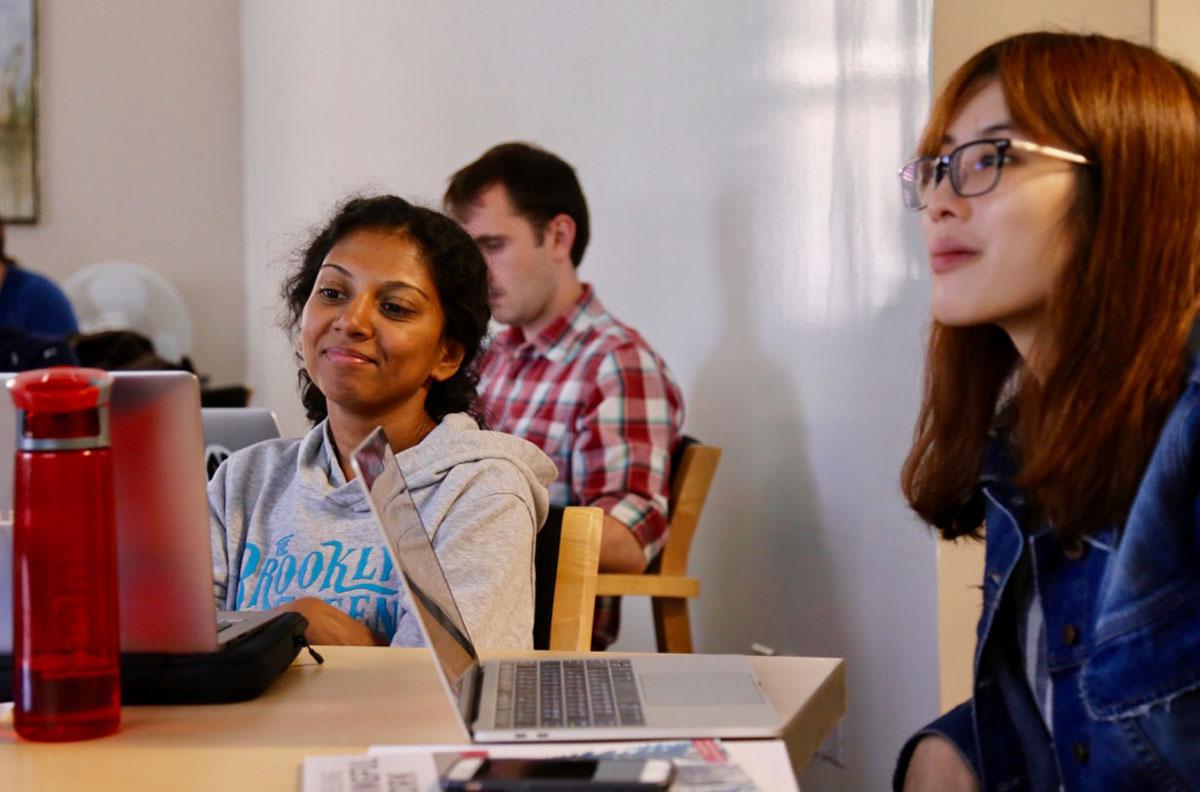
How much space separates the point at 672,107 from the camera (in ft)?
10.9

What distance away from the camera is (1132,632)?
118 cm

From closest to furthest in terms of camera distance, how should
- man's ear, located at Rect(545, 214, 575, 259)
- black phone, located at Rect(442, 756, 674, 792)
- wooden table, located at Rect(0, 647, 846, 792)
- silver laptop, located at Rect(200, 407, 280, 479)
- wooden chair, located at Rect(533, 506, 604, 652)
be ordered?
black phone, located at Rect(442, 756, 674, 792)
wooden table, located at Rect(0, 647, 846, 792)
wooden chair, located at Rect(533, 506, 604, 652)
silver laptop, located at Rect(200, 407, 280, 479)
man's ear, located at Rect(545, 214, 575, 259)

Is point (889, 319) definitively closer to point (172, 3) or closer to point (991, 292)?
point (991, 292)

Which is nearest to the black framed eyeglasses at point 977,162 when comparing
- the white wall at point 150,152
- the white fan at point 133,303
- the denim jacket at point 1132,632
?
the denim jacket at point 1132,632

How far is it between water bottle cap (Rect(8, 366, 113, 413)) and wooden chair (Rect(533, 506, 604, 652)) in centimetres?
67

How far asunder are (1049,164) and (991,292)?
0.13 metres

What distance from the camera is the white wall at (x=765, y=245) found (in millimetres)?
2500

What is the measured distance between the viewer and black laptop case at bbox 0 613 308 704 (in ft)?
3.77

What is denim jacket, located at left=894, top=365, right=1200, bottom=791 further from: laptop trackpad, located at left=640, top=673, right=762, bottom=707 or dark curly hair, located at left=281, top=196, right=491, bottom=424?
dark curly hair, located at left=281, top=196, right=491, bottom=424

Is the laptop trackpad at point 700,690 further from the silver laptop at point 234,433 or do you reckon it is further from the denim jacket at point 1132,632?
the silver laptop at point 234,433

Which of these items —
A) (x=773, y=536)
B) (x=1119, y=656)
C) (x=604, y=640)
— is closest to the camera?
(x=1119, y=656)

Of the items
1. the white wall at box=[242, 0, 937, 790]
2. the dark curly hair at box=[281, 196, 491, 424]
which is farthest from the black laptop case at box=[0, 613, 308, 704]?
the white wall at box=[242, 0, 937, 790]

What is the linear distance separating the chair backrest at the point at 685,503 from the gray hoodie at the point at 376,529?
109 cm

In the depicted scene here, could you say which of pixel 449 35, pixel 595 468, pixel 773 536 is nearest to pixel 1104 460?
pixel 595 468
